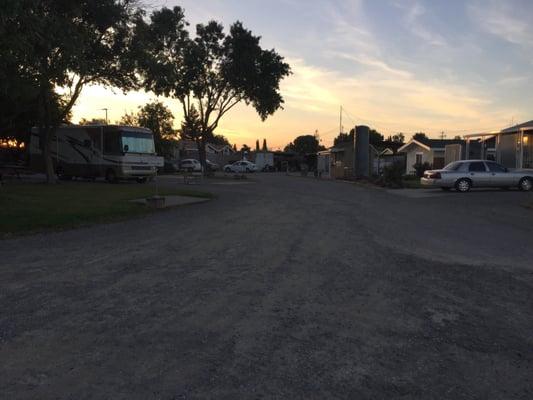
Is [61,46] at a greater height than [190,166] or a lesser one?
greater

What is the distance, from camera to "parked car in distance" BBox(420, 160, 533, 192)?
2531 centimetres

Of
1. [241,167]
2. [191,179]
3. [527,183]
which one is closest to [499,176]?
[527,183]

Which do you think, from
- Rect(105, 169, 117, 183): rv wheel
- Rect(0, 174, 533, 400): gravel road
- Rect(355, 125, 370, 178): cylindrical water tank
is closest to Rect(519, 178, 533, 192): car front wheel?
Rect(355, 125, 370, 178): cylindrical water tank

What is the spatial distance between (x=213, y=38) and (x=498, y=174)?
28.7 metres

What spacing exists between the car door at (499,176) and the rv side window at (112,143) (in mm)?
19565

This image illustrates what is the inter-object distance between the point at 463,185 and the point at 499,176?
70.4 inches

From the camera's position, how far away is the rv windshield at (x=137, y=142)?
29.7 metres

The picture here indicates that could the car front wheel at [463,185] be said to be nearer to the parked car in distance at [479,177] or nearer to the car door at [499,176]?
the parked car in distance at [479,177]

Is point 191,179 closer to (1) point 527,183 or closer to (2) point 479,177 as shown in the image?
(2) point 479,177

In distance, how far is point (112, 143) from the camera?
29922mm

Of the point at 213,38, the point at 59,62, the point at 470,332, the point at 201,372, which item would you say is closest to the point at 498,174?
the point at 59,62

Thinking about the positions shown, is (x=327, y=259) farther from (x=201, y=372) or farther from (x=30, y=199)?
(x=30, y=199)

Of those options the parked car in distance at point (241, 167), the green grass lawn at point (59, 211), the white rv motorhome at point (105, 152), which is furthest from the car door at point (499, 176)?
the parked car in distance at point (241, 167)

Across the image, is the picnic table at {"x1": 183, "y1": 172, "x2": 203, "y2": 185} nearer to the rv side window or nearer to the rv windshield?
the rv windshield
